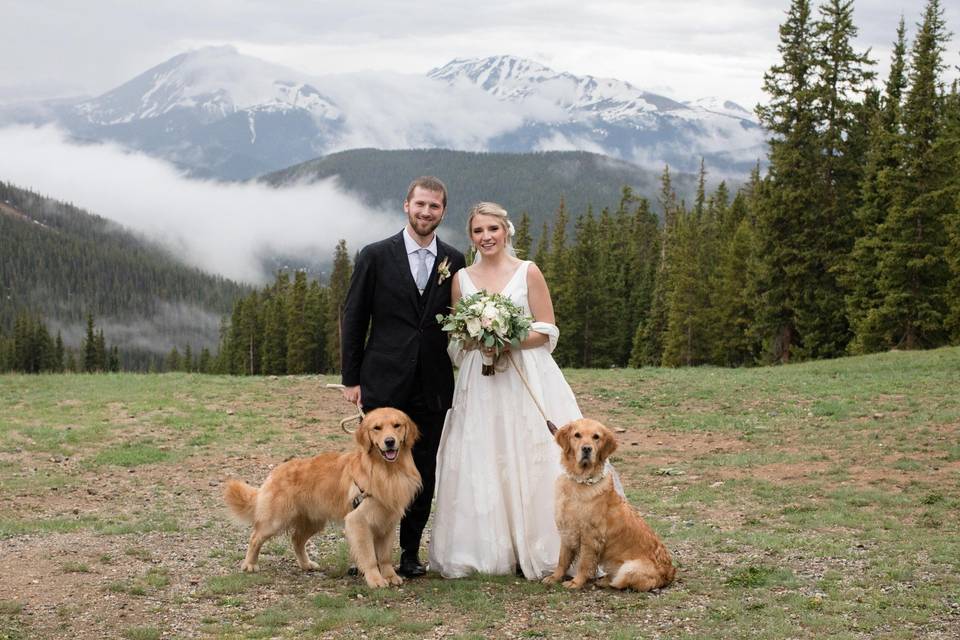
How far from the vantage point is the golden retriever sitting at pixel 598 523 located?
7.45 m

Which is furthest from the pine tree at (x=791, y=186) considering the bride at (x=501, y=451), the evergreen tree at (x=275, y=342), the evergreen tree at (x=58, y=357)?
the evergreen tree at (x=58, y=357)

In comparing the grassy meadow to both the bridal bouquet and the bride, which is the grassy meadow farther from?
the bridal bouquet

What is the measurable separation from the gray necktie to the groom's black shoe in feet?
8.31

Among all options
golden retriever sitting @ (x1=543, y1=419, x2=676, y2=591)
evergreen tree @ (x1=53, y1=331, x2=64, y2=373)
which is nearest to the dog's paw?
golden retriever sitting @ (x1=543, y1=419, x2=676, y2=591)

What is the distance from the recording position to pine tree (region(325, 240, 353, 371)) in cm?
7825

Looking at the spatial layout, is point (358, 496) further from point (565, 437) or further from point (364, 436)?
point (565, 437)

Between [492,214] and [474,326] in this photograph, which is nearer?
[474,326]

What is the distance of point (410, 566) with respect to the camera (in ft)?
26.9

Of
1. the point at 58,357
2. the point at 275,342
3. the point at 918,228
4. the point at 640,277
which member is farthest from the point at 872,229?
the point at 58,357

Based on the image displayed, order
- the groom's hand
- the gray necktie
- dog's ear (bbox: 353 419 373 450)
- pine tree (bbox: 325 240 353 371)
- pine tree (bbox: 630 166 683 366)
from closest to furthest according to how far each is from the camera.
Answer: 1. dog's ear (bbox: 353 419 373 450)
2. the groom's hand
3. the gray necktie
4. pine tree (bbox: 630 166 683 366)
5. pine tree (bbox: 325 240 353 371)

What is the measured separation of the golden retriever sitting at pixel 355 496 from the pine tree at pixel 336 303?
68.9 m

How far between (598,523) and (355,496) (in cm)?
211

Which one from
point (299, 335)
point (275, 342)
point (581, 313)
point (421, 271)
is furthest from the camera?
point (275, 342)

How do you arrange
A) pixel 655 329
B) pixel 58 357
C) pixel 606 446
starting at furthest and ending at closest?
pixel 58 357, pixel 655 329, pixel 606 446
